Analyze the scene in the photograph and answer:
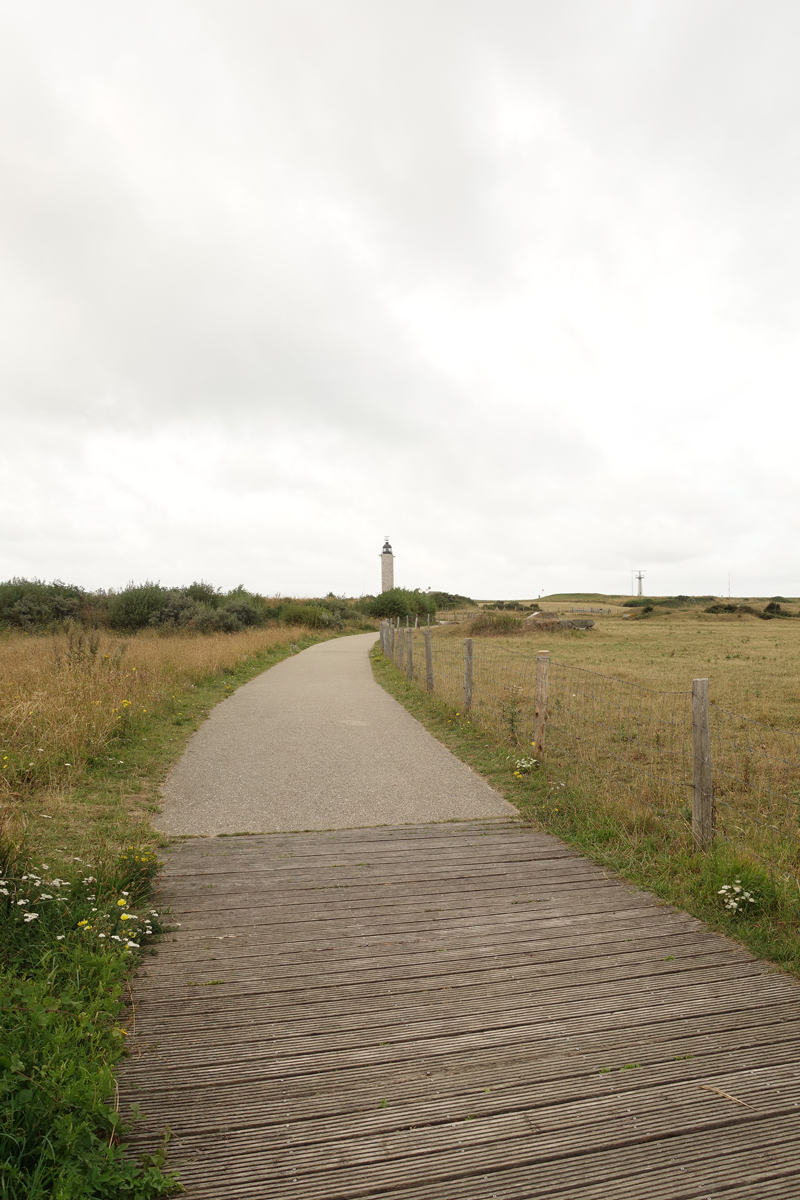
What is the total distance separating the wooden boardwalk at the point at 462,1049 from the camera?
89.0 inches

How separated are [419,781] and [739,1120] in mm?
5025

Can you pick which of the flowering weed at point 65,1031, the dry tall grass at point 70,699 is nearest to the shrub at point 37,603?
the dry tall grass at point 70,699

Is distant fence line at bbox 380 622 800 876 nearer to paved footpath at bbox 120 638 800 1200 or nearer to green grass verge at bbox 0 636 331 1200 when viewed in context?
paved footpath at bbox 120 638 800 1200

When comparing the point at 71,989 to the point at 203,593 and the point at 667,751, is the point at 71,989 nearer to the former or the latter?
the point at 667,751

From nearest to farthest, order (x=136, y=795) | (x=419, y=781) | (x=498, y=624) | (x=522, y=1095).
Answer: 1. (x=522, y=1095)
2. (x=136, y=795)
3. (x=419, y=781)
4. (x=498, y=624)

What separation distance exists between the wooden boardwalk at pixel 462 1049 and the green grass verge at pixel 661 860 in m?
0.18

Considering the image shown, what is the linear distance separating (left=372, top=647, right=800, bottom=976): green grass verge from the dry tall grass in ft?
14.9

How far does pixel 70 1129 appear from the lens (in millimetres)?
2125

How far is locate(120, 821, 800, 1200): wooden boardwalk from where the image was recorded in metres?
2.26

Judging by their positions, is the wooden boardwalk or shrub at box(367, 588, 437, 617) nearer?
the wooden boardwalk

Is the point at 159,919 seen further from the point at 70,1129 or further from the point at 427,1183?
the point at 427,1183

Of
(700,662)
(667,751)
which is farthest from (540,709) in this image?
(700,662)

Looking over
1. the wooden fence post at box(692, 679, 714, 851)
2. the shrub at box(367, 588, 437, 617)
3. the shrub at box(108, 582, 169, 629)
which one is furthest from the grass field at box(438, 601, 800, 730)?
the shrub at box(108, 582, 169, 629)

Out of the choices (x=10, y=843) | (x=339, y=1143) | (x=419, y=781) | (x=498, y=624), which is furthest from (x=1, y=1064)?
(x=498, y=624)
